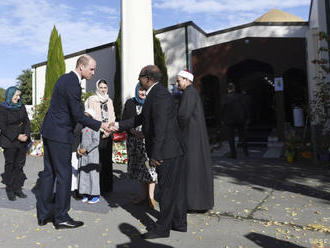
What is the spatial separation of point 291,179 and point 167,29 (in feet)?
35.1

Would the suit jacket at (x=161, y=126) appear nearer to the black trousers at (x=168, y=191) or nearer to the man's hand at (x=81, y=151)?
the black trousers at (x=168, y=191)

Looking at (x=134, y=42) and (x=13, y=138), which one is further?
(x=134, y=42)

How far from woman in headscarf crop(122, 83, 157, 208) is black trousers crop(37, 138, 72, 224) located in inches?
46.1

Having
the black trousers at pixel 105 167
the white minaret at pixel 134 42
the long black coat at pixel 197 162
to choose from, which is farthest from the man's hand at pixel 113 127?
the white minaret at pixel 134 42

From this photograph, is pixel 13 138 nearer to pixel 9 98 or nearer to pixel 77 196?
pixel 9 98

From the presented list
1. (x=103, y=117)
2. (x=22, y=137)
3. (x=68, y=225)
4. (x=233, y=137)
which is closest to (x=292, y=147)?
(x=233, y=137)

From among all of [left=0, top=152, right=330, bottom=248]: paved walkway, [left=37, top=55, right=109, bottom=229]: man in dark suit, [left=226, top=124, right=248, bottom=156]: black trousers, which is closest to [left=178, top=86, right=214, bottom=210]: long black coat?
[left=0, top=152, right=330, bottom=248]: paved walkway

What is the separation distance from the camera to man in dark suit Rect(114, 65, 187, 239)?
337 centimetres

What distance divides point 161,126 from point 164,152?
0.28 metres

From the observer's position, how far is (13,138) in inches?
201

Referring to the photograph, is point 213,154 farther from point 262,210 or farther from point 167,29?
point 167,29

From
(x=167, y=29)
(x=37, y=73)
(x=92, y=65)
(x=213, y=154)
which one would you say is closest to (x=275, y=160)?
(x=213, y=154)

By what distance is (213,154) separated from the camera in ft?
33.3

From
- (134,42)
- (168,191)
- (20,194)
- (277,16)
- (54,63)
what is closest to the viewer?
(168,191)
